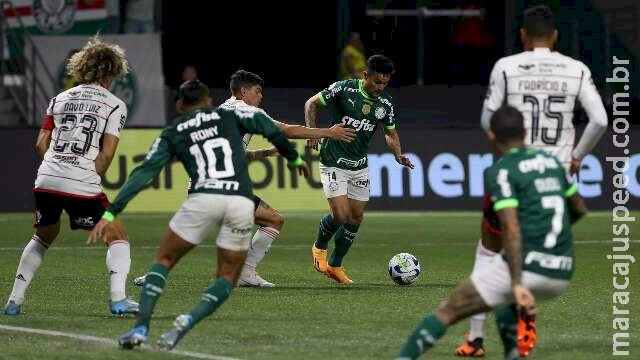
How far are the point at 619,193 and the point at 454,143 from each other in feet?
10.5

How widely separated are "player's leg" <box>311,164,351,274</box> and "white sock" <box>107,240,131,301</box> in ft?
12.3

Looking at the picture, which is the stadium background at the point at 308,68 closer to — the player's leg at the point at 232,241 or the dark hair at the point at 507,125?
the player's leg at the point at 232,241

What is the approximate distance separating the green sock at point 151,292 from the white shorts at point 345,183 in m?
5.56

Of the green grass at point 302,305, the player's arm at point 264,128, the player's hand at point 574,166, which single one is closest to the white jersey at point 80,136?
the green grass at point 302,305

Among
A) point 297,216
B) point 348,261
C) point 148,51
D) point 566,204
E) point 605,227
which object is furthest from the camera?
point 148,51

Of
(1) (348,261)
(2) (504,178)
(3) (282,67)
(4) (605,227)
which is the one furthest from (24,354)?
(3) (282,67)

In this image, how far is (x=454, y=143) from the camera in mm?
25359

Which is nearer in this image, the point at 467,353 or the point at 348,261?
the point at 467,353

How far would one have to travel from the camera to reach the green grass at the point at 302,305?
10117mm

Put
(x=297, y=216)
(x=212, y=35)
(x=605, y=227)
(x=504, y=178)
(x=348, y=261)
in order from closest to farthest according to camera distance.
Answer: (x=504, y=178)
(x=348, y=261)
(x=605, y=227)
(x=297, y=216)
(x=212, y=35)

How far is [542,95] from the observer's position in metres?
9.91

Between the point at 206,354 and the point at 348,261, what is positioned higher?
the point at 206,354

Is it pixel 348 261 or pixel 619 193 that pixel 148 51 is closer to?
pixel 619 193

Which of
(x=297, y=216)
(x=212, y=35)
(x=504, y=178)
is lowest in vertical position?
(x=297, y=216)
